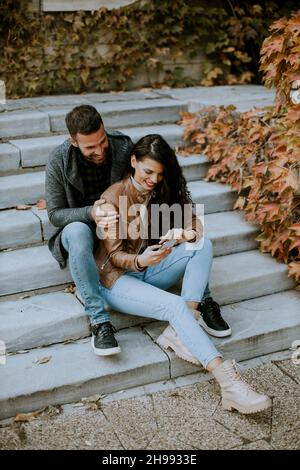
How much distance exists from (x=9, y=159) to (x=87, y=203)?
3.98ft

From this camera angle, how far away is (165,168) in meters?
3.14

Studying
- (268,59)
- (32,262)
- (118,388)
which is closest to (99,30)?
(268,59)

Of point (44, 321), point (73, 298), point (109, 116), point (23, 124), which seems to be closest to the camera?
point (44, 321)

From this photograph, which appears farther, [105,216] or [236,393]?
[105,216]

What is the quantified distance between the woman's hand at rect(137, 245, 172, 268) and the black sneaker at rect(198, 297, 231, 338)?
52 centimetres

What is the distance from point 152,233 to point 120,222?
278 millimetres

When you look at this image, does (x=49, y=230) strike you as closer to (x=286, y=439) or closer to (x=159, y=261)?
(x=159, y=261)

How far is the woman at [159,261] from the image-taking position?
9.80 feet

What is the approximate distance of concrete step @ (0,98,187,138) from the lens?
4.75 metres

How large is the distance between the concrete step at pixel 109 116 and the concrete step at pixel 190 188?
1.81ft

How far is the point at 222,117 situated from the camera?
474 centimetres

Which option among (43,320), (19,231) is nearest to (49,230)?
(19,231)

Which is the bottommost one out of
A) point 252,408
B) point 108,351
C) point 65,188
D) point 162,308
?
point 252,408

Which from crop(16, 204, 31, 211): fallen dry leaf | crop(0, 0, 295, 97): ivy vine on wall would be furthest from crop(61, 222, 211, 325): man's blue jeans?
crop(0, 0, 295, 97): ivy vine on wall
